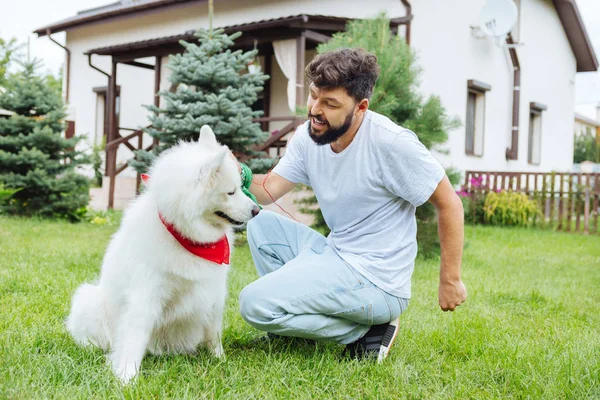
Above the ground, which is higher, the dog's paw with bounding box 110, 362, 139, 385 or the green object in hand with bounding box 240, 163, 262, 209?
the green object in hand with bounding box 240, 163, 262, 209

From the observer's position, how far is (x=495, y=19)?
1314 centimetres

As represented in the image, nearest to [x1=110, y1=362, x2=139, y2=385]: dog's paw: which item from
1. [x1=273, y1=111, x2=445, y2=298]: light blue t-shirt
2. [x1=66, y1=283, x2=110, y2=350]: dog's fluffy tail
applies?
[x1=66, y1=283, x2=110, y2=350]: dog's fluffy tail

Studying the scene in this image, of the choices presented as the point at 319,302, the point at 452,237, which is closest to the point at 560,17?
the point at 452,237

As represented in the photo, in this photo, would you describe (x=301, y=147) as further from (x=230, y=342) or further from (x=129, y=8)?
(x=129, y=8)

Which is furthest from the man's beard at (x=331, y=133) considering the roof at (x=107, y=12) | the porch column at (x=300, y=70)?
the roof at (x=107, y=12)

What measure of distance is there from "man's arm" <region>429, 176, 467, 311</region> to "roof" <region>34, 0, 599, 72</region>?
1162 centimetres

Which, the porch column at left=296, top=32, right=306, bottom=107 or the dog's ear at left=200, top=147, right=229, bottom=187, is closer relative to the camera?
the dog's ear at left=200, top=147, right=229, bottom=187

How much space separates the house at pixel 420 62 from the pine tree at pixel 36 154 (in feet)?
2.77

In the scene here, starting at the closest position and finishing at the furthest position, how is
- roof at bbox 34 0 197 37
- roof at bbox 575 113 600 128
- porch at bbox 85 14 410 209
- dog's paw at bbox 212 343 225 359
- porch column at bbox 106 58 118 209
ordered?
dog's paw at bbox 212 343 225 359 → porch at bbox 85 14 410 209 → porch column at bbox 106 58 118 209 → roof at bbox 34 0 197 37 → roof at bbox 575 113 600 128

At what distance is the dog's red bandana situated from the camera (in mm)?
2627

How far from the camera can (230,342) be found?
3199 millimetres

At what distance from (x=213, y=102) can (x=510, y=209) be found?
23.7ft

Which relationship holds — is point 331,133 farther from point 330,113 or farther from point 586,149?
point 586,149

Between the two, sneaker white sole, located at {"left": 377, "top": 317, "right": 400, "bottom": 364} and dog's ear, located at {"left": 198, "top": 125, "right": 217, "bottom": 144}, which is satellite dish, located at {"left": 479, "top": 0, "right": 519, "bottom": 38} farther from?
dog's ear, located at {"left": 198, "top": 125, "right": 217, "bottom": 144}
